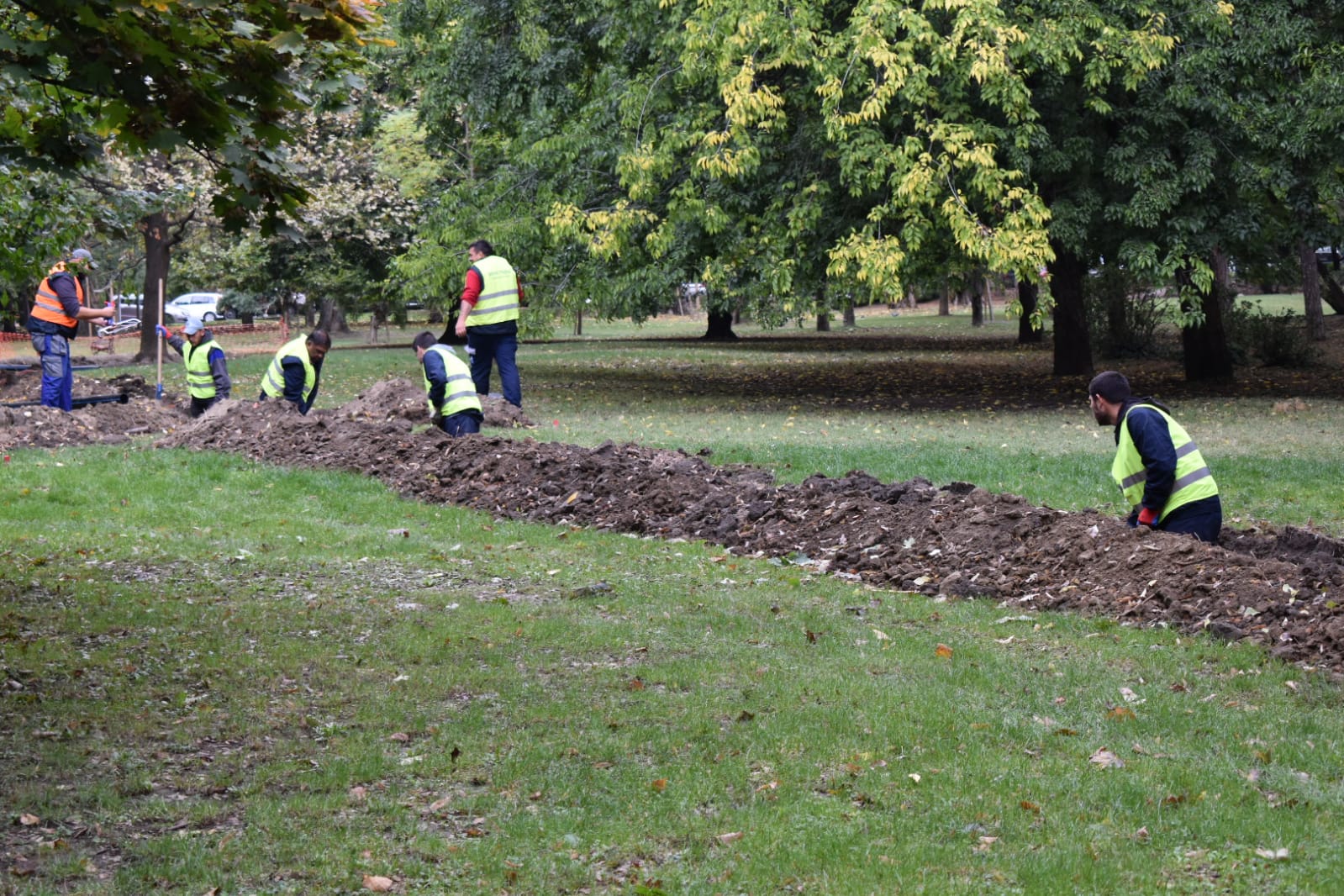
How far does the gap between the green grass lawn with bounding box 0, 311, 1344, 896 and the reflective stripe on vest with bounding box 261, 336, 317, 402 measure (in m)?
5.10

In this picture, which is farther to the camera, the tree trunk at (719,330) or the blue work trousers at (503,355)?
the tree trunk at (719,330)

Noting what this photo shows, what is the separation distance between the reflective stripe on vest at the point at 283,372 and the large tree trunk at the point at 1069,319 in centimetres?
1336

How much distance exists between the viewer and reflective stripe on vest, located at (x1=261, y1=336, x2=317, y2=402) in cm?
1591

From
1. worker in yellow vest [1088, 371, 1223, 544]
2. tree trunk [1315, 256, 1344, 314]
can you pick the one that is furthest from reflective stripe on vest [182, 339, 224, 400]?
tree trunk [1315, 256, 1344, 314]

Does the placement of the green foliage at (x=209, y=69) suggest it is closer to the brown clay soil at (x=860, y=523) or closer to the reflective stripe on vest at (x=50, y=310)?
the brown clay soil at (x=860, y=523)

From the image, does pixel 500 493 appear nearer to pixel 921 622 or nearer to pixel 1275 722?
pixel 921 622

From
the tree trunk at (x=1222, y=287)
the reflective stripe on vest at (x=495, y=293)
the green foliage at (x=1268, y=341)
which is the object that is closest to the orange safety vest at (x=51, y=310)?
the reflective stripe on vest at (x=495, y=293)

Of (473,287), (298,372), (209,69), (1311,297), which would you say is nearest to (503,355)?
(473,287)

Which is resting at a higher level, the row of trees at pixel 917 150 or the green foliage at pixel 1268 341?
the row of trees at pixel 917 150

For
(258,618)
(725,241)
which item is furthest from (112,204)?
(725,241)

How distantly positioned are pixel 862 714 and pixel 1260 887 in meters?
2.00

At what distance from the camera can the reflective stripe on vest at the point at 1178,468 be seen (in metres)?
8.54

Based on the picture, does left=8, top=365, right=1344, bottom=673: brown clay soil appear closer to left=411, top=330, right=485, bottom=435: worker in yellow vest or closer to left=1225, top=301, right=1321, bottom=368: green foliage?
left=411, top=330, right=485, bottom=435: worker in yellow vest

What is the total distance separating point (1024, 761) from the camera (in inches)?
219
